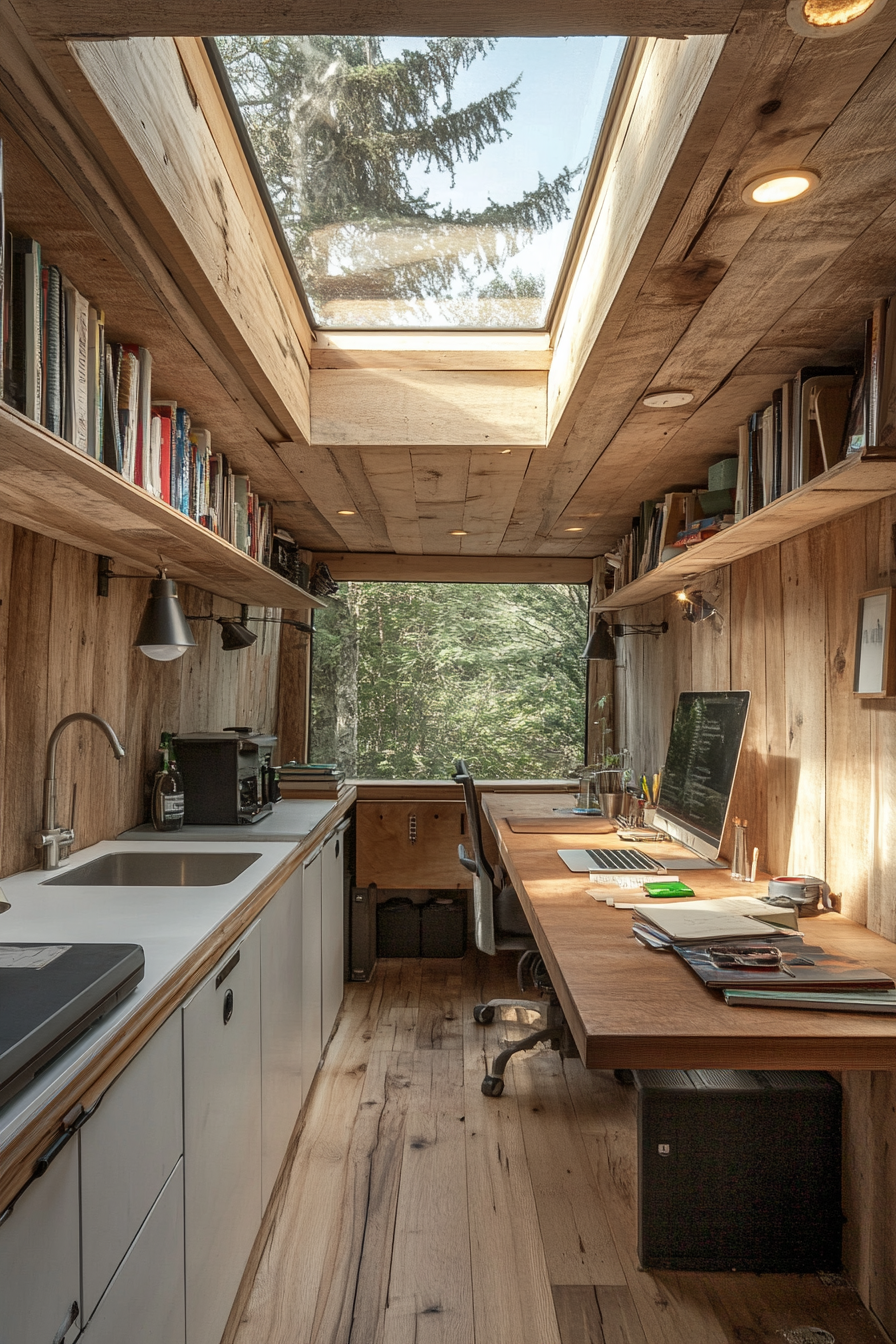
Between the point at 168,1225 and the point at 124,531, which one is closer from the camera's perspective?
the point at 168,1225

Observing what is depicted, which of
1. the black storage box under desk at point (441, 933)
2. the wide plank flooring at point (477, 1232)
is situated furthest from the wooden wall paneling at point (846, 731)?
the black storage box under desk at point (441, 933)

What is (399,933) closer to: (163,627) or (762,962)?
(163,627)

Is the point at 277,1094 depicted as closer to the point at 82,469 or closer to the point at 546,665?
the point at 82,469

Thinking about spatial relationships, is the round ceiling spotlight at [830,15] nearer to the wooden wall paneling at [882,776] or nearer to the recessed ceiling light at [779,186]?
the recessed ceiling light at [779,186]

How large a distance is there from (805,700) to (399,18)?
1.83 m

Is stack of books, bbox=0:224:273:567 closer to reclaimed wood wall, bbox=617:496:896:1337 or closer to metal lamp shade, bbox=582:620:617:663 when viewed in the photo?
reclaimed wood wall, bbox=617:496:896:1337

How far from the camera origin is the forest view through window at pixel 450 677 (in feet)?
25.9

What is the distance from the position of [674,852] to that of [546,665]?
5.27 meters

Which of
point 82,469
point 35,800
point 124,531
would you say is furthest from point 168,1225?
point 124,531

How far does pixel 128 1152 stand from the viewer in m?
1.21

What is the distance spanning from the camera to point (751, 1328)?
1838mm

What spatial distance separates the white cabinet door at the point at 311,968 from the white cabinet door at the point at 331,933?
10cm

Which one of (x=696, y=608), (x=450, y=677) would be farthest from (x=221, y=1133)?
(x=450, y=677)

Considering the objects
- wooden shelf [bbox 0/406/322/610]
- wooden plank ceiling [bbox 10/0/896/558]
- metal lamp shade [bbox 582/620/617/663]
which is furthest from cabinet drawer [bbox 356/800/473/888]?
wooden shelf [bbox 0/406/322/610]
